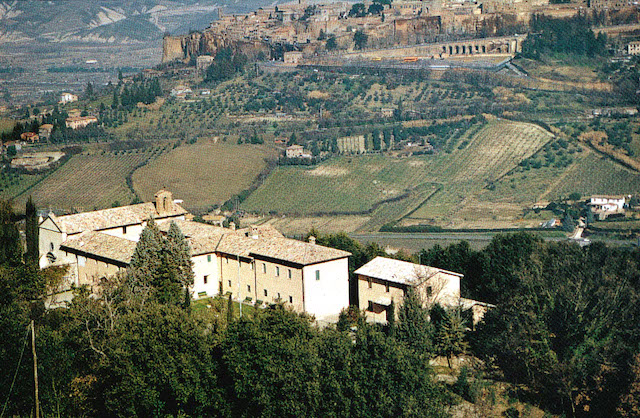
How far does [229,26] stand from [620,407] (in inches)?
3741

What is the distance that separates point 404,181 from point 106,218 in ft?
116

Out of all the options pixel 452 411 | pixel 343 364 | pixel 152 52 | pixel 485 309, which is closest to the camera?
pixel 343 364

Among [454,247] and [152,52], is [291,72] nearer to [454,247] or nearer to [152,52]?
[454,247]

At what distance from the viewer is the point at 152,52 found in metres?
188

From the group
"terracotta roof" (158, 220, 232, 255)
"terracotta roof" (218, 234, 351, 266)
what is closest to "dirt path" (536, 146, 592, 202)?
"terracotta roof" (158, 220, 232, 255)

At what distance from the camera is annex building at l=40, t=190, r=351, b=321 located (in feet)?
92.4

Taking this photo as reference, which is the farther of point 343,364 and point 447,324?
point 447,324

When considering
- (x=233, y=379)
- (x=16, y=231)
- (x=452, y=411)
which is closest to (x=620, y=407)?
(x=452, y=411)

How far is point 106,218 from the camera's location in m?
32.7

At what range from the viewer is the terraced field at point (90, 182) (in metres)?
58.1

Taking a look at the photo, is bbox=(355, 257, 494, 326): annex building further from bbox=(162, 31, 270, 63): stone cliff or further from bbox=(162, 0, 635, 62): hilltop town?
bbox=(162, 31, 270, 63): stone cliff

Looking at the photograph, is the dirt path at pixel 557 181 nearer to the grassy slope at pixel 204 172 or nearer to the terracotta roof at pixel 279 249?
the grassy slope at pixel 204 172

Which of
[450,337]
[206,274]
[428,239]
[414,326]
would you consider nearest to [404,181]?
[428,239]

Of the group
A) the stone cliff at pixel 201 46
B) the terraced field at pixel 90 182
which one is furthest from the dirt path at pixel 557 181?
the stone cliff at pixel 201 46
